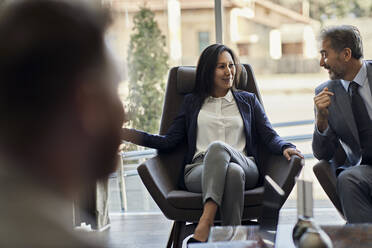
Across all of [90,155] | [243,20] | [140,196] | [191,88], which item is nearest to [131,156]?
[140,196]

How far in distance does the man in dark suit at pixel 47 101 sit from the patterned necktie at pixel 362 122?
247 centimetres

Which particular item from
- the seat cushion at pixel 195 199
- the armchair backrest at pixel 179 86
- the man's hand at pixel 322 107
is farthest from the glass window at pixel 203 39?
the seat cushion at pixel 195 199

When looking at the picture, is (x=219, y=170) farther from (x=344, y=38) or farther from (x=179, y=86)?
(x=344, y=38)

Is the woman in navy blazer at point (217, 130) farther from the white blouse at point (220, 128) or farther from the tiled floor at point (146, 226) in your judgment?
the tiled floor at point (146, 226)

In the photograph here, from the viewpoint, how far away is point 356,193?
2.63m

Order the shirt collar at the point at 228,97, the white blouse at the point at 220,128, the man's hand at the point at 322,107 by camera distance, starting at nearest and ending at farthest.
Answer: the man's hand at the point at 322,107 < the white blouse at the point at 220,128 < the shirt collar at the point at 228,97

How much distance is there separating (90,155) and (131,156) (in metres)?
3.64

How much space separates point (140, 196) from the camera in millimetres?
4254

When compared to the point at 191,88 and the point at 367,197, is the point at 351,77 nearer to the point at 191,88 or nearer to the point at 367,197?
the point at 367,197

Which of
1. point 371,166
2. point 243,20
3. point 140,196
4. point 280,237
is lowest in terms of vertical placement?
point 140,196

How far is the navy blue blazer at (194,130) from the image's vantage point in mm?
2973

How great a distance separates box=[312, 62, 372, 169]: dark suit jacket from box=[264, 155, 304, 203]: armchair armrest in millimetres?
205

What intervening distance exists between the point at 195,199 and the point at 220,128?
0.63 m

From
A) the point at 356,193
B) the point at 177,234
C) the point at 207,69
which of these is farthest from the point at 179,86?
the point at 356,193
